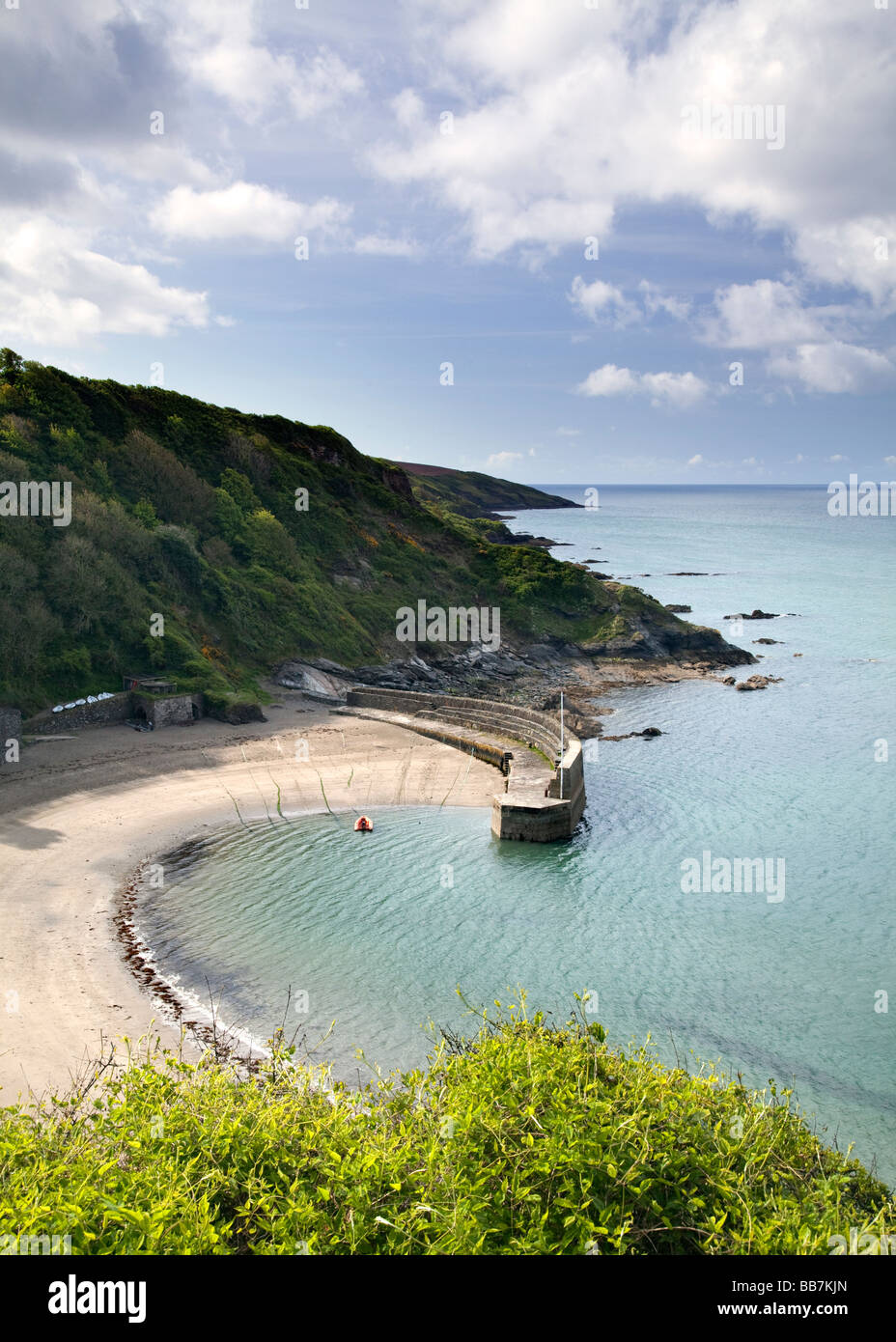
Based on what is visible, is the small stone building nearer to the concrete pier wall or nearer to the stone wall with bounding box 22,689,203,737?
the stone wall with bounding box 22,689,203,737

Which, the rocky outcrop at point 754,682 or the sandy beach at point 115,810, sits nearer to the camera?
the sandy beach at point 115,810

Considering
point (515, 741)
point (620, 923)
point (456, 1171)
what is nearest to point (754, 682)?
point (515, 741)

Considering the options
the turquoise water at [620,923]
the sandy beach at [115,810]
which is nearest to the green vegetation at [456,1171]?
the sandy beach at [115,810]

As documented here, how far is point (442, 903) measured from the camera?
24.0 m

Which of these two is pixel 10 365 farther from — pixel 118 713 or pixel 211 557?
pixel 118 713

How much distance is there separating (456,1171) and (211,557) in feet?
169

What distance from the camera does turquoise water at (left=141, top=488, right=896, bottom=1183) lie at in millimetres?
17547

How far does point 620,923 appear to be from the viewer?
2302 centimetres

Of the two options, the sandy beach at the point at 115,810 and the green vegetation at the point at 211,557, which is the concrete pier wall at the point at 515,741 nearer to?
the sandy beach at the point at 115,810

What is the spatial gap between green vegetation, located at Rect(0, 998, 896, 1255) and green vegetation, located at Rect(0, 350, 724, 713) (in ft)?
103

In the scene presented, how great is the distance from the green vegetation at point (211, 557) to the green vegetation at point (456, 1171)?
31.5 m

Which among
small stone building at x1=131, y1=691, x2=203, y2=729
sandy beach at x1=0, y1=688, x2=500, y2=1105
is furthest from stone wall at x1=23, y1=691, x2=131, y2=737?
sandy beach at x1=0, y1=688, x2=500, y2=1105

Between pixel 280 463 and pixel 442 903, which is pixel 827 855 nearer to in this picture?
pixel 442 903

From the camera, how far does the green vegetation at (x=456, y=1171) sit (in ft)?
24.1
